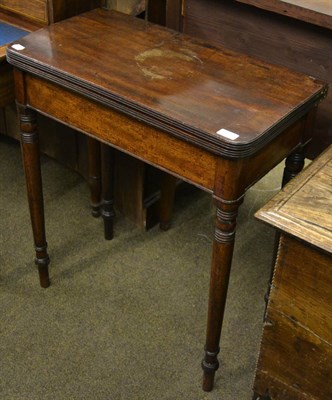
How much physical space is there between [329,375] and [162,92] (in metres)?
0.68

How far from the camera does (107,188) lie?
2176mm

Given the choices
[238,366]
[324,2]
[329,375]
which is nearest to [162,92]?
[324,2]

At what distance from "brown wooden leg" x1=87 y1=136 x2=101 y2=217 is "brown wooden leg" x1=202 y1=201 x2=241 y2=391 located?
0.76 m

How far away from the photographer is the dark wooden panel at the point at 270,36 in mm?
1772

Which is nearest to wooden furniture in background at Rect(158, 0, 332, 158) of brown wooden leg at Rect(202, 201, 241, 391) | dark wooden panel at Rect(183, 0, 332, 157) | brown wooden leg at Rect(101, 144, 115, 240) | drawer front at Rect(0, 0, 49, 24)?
dark wooden panel at Rect(183, 0, 332, 157)

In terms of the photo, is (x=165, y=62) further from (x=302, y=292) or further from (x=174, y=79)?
(x=302, y=292)

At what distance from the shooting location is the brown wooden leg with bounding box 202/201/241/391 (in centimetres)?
145

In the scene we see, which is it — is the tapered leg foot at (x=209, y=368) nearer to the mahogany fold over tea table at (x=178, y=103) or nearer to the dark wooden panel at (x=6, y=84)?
the mahogany fold over tea table at (x=178, y=103)

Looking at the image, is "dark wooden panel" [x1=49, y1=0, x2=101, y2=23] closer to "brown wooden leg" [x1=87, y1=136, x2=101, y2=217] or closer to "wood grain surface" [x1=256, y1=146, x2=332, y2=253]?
"brown wooden leg" [x1=87, y1=136, x2=101, y2=217]

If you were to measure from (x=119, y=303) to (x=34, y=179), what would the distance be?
0.46 metres

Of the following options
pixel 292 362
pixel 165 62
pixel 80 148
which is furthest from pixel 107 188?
pixel 292 362

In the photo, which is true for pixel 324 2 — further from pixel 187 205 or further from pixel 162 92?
pixel 187 205

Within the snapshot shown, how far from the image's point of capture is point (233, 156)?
53.1 inches

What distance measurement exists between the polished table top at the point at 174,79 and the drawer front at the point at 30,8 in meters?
0.19
